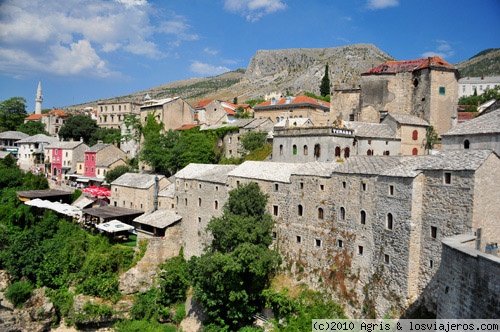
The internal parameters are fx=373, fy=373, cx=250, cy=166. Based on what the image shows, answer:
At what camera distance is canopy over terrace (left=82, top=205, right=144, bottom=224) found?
123 feet

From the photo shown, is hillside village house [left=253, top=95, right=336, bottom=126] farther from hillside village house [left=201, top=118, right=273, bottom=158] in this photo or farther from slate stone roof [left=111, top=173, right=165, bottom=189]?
slate stone roof [left=111, top=173, right=165, bottom=189]

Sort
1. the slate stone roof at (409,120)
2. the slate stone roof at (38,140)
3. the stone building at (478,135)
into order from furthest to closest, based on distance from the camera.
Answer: the slate stone roof at (38,140)
the slate stone roof at (409,120)
the stone building at (478,135)

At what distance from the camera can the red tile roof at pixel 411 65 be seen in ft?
121

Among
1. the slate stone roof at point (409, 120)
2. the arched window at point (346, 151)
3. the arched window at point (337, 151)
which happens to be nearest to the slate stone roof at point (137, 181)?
the arched window at point (337, 151)

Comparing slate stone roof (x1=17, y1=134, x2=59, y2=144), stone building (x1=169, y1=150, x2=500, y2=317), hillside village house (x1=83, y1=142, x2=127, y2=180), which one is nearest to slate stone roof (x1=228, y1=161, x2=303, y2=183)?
stone building (x1=169, y1=150, x2=500, y2=317)

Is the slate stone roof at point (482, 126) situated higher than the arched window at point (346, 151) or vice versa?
the slate stone roof at point (482, 126)

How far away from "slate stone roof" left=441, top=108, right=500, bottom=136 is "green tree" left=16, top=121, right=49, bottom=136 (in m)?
80.7

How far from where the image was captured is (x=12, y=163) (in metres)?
60.5

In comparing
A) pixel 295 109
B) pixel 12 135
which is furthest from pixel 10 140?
pixel 295 109

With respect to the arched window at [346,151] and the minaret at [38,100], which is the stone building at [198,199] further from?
the minaret at [38,100]

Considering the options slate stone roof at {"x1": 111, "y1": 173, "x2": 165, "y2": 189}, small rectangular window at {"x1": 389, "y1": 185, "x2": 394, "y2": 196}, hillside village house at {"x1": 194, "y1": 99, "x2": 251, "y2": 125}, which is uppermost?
hillside village house at {"x1": 194, "y1": 99, "x2": 251, "y2": 125}

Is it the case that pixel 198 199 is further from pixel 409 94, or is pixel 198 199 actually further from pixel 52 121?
pixel 52 121

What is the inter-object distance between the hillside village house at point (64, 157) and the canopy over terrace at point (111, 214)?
901 inches

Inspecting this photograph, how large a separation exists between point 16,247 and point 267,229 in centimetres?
2678
